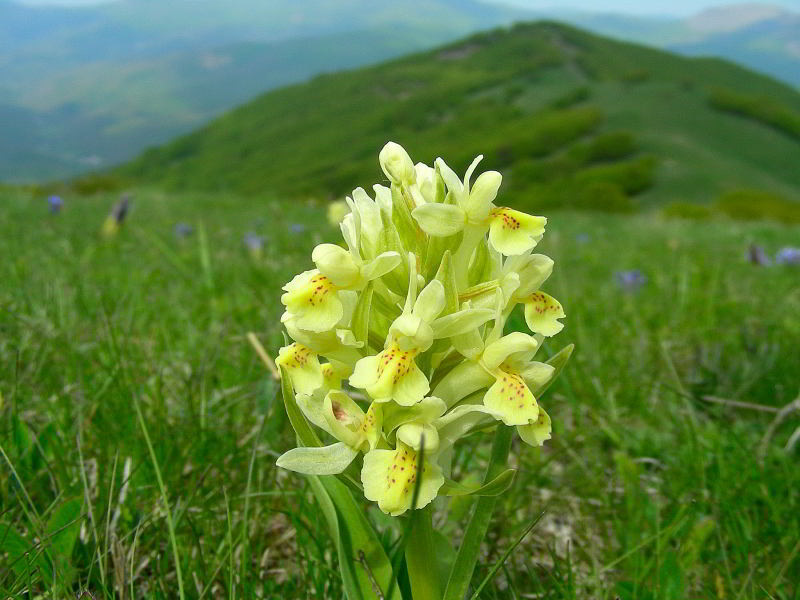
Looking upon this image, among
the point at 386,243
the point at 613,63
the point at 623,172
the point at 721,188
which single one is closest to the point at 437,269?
the point at 386,243

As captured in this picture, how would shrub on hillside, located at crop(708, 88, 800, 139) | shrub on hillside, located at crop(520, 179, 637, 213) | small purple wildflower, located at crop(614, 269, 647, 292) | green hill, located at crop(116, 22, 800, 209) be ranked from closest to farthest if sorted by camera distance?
small purple wildflower, located at crop(614, 269, 647, 292) → shrub on hillside, located at crop(520, 179, 637, 213) → green hill, located at crop(116, 22, 800, 209) → shrub on hillside, located at crop(708, 88, 800, 139)

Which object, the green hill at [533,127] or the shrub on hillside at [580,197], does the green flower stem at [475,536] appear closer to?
the shrub on hillside at [580,197]

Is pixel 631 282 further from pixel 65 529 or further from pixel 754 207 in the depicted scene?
pixel 754 207

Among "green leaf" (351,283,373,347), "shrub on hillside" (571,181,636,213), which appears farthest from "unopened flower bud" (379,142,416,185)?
"shrub on hillside" (571,181,636,213)

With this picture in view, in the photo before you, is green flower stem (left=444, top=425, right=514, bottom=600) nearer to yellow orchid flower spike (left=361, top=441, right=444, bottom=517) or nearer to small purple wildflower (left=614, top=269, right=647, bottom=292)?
yellow orchid flower spike (left=361, top=441, right=444, bottom=517)

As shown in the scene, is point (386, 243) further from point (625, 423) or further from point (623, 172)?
point (623, 172)

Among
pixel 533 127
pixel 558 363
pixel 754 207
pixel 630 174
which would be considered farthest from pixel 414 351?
pixel 533 127
